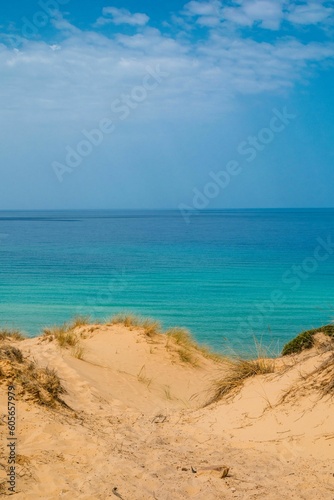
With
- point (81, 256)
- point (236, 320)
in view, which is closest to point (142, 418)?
Result: point (236, 320)

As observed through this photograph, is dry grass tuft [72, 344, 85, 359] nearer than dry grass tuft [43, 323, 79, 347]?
Yes

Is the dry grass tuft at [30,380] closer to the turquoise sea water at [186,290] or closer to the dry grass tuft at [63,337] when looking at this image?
the turquoise sea water at [186,290]

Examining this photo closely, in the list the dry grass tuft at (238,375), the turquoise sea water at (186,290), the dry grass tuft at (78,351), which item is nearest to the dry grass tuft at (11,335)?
the dry grass tuft at (78,351)

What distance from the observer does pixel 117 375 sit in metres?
10.4

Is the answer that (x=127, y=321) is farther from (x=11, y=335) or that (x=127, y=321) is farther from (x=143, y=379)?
(x=143, y=379)

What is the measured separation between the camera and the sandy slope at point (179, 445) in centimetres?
461

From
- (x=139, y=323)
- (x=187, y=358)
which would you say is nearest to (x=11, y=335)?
(x=139, y=323)

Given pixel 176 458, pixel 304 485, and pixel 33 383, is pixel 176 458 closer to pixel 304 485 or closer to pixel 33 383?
pixel 304 485

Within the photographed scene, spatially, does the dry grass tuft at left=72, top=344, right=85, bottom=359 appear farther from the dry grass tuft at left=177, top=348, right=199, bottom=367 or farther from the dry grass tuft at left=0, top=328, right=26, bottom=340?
the dry grass tuft at left=177, top=348, right=199, bottom=367

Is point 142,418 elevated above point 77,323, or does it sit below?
below

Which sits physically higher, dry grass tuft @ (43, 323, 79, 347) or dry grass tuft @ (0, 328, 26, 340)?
dry grass tuft @ (0, 328, 26, 340)

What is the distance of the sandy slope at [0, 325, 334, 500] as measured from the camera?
181 inches

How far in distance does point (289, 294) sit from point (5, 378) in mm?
18465

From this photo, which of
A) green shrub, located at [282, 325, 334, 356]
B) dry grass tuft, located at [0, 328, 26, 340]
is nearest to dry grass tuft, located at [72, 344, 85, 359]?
dry grass tuft, located at [0, 328, 26, 340]
